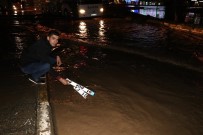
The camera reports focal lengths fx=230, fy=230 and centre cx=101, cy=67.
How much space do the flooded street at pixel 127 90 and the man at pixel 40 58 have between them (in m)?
0.44

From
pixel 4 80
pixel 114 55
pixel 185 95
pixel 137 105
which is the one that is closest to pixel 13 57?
pixel 4 80

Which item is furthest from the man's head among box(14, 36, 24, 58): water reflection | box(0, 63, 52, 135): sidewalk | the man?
box(14, 36, 24, 58): water reflection

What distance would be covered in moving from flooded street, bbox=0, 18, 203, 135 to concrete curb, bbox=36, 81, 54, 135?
17 cm

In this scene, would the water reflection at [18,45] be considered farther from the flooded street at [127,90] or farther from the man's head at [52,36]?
the man's head at [52,36]

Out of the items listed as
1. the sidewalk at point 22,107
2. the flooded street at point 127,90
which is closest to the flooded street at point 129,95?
the flooded street at point 127,90

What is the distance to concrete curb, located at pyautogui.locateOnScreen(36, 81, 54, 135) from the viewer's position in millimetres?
3802

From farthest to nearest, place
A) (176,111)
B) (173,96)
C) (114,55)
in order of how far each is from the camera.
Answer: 1. (114,55)
2. (173,96)
3. (176,111)

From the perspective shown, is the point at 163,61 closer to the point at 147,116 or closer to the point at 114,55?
the point at 114,55

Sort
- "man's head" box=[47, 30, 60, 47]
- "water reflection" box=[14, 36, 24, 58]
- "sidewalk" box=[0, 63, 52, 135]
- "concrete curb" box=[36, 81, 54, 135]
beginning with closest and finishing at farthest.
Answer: "concrete curb" box=[36, 81, 54, 135], "sidewalk" box=[0, 63, 52, 135], "man's head" box=[47, 30, 60, 47], "water reflection" box=[14, 36, 24, 58]

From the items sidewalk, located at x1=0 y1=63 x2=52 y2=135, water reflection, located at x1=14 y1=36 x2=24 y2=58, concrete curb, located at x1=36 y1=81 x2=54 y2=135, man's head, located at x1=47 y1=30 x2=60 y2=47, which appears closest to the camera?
concrete curb, located at x1=36 y1=81 x2=54 y2=135

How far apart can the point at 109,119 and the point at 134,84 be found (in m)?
2.04

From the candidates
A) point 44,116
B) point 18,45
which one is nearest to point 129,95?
point 44,116

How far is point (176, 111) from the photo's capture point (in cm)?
488

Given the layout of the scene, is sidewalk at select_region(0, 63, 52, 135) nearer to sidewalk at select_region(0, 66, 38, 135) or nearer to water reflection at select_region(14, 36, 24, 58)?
sidewalk at select_region(0, 66, 38, 135)
